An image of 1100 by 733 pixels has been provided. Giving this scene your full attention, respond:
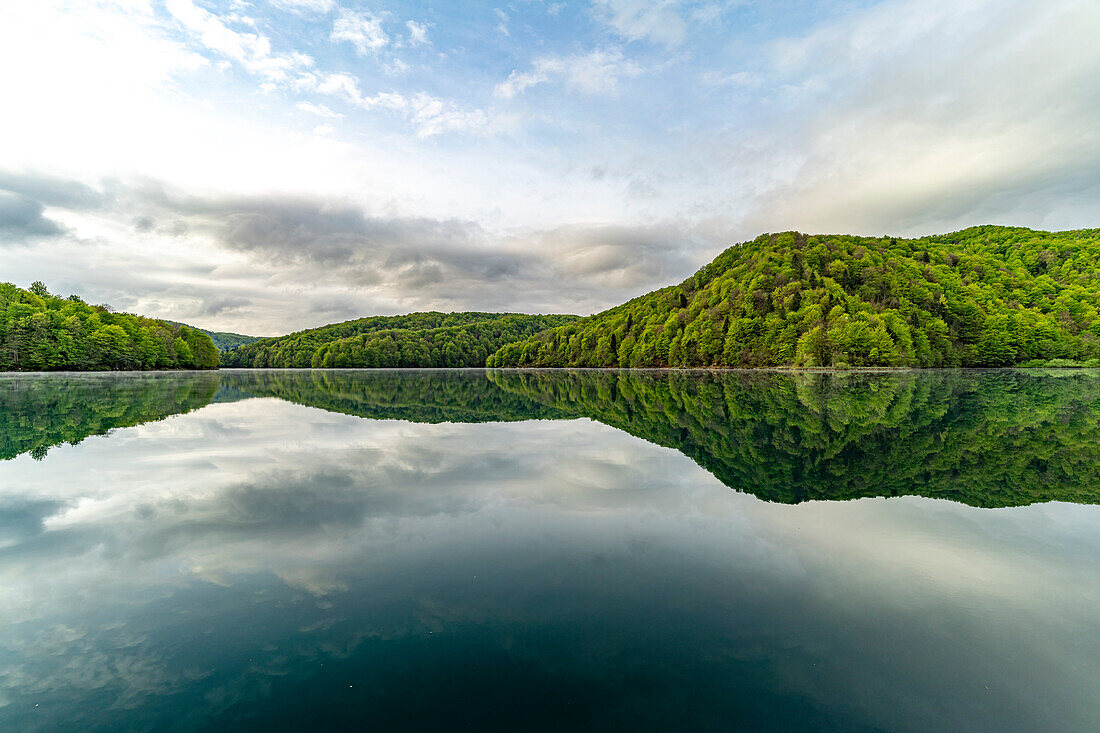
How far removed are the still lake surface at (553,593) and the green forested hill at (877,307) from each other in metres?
96.6

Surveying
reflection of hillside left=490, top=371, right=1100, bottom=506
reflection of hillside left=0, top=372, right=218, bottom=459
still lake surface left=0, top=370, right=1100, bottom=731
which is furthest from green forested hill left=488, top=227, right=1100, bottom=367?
reflection of hillside left=0, top=372, right=218, bottom=459

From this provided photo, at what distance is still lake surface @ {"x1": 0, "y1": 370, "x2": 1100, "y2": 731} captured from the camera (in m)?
3.73

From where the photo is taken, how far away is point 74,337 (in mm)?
97750

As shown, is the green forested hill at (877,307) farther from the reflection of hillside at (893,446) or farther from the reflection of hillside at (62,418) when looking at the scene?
the reflection of hillside at (62,418)

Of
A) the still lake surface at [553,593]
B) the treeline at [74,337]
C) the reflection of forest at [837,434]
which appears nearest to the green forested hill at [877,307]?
the reflection of forest at [837,434]

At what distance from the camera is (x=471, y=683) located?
3906 mm

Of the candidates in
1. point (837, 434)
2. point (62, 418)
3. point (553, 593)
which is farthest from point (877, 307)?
point (62, 418)

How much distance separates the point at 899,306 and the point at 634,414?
113577mm

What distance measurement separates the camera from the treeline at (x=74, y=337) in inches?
3568

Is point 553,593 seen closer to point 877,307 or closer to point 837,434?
point 837,434

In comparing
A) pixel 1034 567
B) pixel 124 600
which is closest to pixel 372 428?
pixel 124 600

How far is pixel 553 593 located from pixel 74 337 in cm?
13583

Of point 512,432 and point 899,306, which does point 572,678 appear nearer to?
point 512,432

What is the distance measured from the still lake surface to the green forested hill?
96.6 metres
